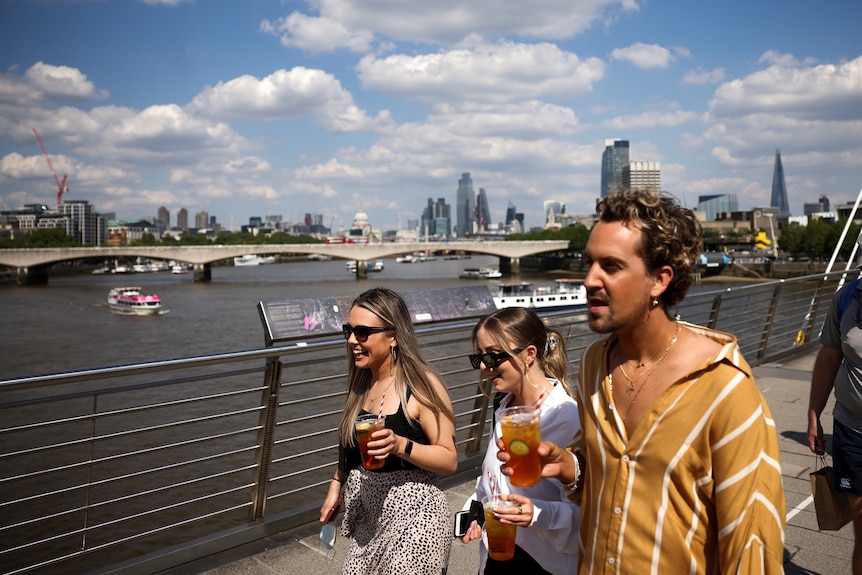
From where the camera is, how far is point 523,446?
5.68 feet

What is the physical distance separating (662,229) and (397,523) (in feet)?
4.43

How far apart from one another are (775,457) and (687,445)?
0.53 ft

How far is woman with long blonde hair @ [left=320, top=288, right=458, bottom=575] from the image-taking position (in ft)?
7.75

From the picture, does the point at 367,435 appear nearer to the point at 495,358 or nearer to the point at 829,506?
the point at 495,358

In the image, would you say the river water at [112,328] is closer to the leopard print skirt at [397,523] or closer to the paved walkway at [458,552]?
the paved walkway at [458,552]

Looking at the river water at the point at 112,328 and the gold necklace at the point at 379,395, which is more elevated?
the gold necklace at the point at 379,395

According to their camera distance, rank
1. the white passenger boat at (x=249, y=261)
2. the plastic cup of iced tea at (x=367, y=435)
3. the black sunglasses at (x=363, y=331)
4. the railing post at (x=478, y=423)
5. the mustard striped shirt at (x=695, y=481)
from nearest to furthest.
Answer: the mustard striped shirt at (x=695, y=481) < the plastic cup of iced tea at (x=367, y=435) < the black sunglasses at (x=363, y=331) < the railing post at (x=478, y=423) < the white passenger boat at (x=249, y=261)

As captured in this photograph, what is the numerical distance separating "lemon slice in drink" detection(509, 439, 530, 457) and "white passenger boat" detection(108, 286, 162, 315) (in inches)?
1500

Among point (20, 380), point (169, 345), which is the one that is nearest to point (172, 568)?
point (20, 380)

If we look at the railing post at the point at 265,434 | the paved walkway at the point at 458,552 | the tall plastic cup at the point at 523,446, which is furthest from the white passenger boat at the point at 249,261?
the tall plastic cup at the point at 523,446

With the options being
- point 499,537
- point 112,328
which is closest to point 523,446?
point 499,537

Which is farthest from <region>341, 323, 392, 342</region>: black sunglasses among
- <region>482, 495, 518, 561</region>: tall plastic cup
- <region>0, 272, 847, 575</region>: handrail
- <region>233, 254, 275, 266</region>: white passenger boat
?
<region>233, 254, 275, 266</region>: white passenger boat

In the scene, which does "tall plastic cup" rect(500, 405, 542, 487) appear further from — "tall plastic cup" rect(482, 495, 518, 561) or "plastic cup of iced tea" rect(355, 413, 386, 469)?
"plastic cup of iced tea" rect(355, 413, 386, 469)

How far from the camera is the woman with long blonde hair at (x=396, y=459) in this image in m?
2.36
